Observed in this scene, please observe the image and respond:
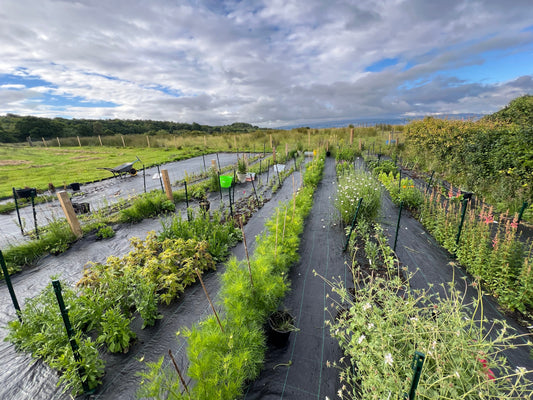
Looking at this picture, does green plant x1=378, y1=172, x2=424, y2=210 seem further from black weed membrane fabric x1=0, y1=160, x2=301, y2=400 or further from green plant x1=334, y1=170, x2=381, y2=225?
black weed membrane fabric x1=0, y1=160, x2=301, y2=400

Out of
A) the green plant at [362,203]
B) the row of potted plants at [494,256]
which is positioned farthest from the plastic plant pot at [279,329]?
the green plant at [362,203]

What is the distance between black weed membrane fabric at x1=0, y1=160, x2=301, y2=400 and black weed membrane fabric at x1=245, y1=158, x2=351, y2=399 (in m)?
0.98

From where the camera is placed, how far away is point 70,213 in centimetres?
496

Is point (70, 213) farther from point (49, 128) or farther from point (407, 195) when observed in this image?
point (49, 128)

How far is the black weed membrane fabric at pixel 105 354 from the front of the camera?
221cm

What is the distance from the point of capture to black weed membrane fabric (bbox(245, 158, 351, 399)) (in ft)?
7.03

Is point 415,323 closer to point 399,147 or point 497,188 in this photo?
point 497,188

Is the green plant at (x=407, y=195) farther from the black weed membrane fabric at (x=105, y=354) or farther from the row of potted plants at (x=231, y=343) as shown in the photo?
the row of potted plants at (x=231, y=343)

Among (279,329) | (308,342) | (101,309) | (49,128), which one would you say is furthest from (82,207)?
(49,128)

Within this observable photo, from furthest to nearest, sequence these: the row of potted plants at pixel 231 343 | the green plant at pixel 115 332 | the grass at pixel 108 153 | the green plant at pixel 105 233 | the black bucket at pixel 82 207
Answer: the grass at pixel 108 153 < the black bucket at pixel 82 207 < the green plant at pixel 105 233 < the green plant at pixel 115 332 < the row of potted plants at pixel 231 343

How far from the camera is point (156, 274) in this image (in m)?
3.26

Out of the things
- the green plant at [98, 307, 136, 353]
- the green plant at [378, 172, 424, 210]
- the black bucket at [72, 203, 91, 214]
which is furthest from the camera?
the black bucket at [72, 203, 91, 214]

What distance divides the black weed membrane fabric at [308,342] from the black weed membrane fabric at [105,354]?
3.21 ft

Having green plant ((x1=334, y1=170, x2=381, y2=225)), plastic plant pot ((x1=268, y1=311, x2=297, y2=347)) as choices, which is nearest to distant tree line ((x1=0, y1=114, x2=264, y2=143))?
green plant ((x1=334, y1=170, x2=381, y2=225))
